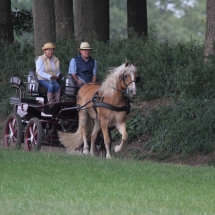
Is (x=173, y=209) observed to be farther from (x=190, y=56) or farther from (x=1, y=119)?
(x=1, y=119)

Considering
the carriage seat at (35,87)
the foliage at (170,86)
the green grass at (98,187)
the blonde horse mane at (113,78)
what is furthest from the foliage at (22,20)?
the green grass at (98,187)

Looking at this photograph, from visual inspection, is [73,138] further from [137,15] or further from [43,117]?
[137,15]

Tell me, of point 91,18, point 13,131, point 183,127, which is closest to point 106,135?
point 13,131

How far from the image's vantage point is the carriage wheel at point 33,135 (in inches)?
649

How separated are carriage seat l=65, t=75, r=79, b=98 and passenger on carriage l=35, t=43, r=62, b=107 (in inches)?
10.3

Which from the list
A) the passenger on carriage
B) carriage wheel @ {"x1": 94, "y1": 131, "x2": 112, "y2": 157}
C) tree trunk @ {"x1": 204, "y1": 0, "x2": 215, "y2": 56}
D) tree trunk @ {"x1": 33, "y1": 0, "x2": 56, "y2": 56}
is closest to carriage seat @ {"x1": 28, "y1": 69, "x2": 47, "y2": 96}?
the passenger on carriage

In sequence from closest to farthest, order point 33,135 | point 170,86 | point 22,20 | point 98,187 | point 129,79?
point 98,187, point 129,79, point 33,135, point 170,86, point 22,20

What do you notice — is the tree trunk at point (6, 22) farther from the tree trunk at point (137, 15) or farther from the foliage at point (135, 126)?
the foliage at point (135, 126)

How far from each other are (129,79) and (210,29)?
13.6 feet

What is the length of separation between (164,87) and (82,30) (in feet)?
17.7

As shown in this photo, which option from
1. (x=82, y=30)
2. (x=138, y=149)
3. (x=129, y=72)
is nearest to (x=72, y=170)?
(x=129, y=72)

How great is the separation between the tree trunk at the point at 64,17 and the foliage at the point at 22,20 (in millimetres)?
3265

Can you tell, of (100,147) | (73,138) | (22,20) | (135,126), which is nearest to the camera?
(73,138)

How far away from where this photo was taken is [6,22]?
2784 centimetres
